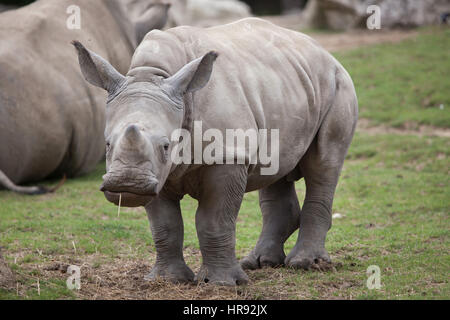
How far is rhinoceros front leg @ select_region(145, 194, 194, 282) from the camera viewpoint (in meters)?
5.70

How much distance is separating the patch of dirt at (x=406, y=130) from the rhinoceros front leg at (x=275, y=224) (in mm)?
6172

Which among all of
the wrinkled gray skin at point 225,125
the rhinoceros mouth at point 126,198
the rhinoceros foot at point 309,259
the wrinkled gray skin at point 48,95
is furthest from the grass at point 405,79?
the rhinoceros mouth at point 126,198

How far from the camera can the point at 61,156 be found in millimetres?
10305

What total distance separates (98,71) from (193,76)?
609 mm

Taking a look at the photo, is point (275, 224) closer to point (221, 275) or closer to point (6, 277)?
point (221, 275)

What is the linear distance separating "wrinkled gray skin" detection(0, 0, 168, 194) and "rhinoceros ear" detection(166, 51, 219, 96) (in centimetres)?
456

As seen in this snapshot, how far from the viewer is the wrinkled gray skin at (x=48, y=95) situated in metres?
9.75

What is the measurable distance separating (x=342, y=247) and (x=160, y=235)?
7.29 ft

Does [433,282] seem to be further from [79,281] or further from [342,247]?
[79,281]

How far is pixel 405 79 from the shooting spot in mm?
15109

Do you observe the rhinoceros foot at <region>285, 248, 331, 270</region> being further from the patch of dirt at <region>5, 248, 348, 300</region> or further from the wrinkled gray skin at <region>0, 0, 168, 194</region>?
the wrinkled gray skin at <region>0, 0, 168, 194</region>

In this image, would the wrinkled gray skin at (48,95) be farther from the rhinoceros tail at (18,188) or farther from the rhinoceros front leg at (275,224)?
the rhinoceros front leg at (275,224)

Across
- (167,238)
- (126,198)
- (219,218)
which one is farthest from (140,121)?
(167,238)

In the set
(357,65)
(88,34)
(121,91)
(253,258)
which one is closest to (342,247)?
(253,258)
